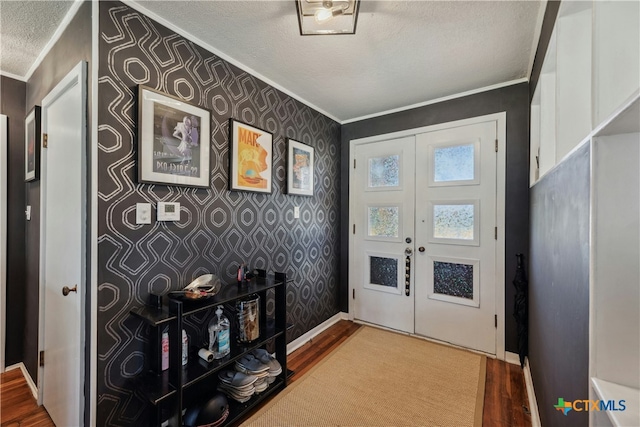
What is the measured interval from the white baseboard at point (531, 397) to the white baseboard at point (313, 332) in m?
1.74

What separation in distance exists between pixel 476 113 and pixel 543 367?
6.83 ft

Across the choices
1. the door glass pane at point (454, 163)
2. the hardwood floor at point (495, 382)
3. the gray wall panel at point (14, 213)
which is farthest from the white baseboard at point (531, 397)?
the gray wall panel at point (14, 213)

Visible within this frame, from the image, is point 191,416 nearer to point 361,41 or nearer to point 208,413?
point 208,413

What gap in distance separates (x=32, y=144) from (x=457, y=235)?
11.7ft

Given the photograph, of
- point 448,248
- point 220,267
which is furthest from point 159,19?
point 448,248

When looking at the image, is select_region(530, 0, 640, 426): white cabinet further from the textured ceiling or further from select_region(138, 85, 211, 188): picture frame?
the textured ceiling

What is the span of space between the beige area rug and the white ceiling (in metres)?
2.47

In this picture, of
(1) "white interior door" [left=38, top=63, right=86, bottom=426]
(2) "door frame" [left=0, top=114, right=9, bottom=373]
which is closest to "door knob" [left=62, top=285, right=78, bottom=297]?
(1) "white interior door" [left=38, top=63, right=86, bottom=426]

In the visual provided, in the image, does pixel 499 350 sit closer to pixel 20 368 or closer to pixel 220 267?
pixel 220 267

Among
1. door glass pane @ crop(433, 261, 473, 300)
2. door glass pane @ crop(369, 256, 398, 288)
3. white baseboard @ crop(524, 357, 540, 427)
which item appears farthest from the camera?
door glass pane @ crop(369, 256, 398, 288)

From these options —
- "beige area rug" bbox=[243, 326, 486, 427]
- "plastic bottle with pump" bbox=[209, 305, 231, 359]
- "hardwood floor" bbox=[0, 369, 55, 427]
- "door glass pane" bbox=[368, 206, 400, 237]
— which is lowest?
"hardwood floor" bbox=[0, 369, 55, 427]

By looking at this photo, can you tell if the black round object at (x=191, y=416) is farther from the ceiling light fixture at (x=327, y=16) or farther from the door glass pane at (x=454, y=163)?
the door glass pane at (x=454, y=163)

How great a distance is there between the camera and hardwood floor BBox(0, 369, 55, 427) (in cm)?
164

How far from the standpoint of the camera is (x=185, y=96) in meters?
1.67
